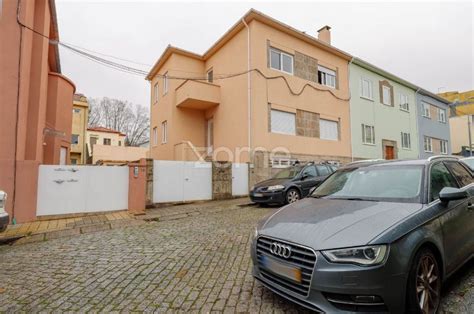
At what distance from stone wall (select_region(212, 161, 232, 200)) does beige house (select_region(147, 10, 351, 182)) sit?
5.40 ft

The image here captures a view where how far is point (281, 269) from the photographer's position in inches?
97.3

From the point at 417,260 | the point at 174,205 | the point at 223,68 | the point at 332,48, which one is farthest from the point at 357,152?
the point at 417,260

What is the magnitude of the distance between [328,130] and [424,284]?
15.0 m

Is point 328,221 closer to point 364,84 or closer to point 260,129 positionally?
point 260,129

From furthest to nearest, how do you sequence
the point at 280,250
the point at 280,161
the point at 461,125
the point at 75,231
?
the point at 461,125 < the point at 280,161 < the point at 75,231 < the point at 280,250

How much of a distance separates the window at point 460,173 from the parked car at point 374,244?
19cm

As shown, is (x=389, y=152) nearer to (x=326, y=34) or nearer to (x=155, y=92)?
(x=326, y=34)

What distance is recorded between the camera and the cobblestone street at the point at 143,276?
9.25 feet

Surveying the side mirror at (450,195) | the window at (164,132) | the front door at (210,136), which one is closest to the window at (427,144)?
the front door at (210,136)

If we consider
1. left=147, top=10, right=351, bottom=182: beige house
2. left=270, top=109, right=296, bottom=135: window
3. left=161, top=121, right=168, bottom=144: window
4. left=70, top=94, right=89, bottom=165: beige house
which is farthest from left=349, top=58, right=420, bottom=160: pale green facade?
left=70, top=94, right=89, bottom=165: beige house

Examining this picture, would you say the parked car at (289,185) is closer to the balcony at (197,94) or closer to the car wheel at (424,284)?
the car wheel at (424,284)

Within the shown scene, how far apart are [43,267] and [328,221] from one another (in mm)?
4356

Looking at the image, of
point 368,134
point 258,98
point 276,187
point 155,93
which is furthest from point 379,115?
point 155,93

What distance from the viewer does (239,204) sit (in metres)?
10.2
